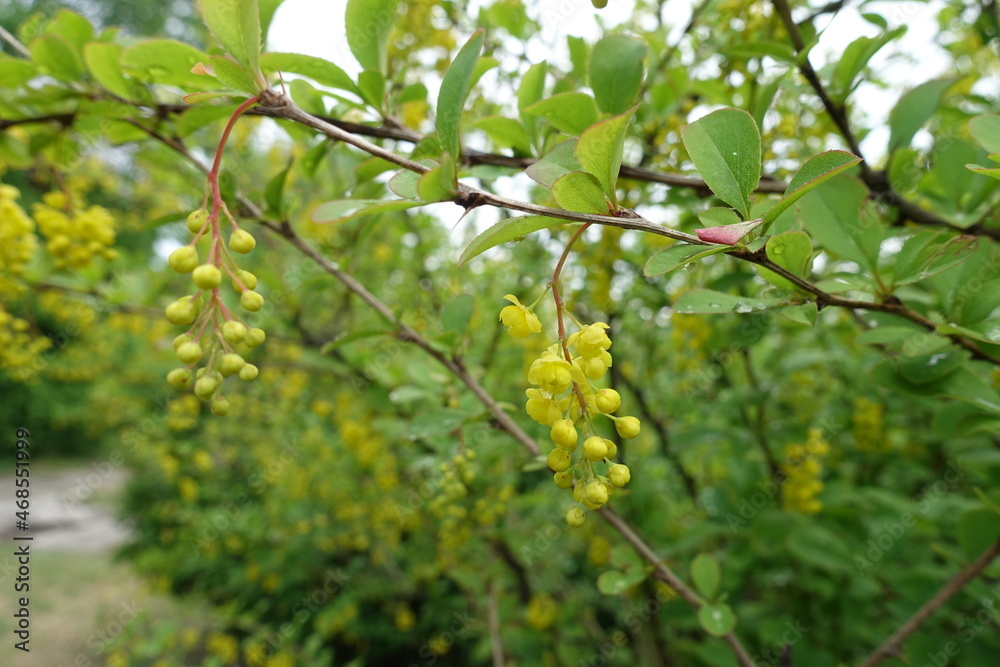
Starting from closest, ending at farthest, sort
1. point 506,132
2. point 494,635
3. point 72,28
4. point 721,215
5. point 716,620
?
point 721,215 < point 506,132 < point 716,620 < point 72,28 < point 494,635

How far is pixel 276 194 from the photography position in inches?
47.9

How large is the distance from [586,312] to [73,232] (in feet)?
6.04

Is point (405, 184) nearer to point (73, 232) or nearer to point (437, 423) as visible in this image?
point (437, 423)

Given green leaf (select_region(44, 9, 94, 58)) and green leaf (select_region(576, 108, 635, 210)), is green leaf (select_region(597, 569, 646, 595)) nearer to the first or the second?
green leaf (select_region(576, 108, 635, 210))

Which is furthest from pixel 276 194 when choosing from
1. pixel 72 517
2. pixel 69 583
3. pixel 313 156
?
pixel 72 517

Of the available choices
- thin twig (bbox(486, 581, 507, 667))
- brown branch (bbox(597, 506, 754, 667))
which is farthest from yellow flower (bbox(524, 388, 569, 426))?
thin twig (bbox(486, 581, 507, 667))

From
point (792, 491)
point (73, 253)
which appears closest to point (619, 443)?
point (792, 491)

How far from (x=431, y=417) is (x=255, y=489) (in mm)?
4710

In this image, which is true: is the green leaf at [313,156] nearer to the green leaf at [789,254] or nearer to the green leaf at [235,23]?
the green leaf at [235,23]

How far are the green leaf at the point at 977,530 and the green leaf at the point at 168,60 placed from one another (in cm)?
178

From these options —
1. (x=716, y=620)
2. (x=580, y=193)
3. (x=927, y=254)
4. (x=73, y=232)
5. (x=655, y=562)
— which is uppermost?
(x=73, y=232)

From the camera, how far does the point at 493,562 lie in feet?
9.11

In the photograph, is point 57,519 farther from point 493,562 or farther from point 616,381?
point 616,381

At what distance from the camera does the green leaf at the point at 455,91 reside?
0.70 m
